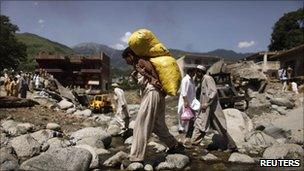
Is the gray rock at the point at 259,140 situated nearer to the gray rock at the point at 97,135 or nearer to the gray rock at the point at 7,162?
the gray rock at the point at 97,135

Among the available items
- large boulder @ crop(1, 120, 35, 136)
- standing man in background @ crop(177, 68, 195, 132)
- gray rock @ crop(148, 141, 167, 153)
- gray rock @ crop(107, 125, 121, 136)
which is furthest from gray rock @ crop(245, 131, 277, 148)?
large boulder @ crop(1, 120, 35, 136)

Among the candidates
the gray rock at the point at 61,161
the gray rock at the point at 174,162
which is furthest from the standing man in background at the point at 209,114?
the gray rock at the point at 61,161

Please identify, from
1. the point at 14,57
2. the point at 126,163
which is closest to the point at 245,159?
the point at 126,163

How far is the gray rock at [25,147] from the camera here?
826 cm

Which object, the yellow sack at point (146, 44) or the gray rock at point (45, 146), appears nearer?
the yellow sack at point (146, 44)

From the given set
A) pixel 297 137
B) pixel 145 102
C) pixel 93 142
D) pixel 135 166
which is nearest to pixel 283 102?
pixel 297 137

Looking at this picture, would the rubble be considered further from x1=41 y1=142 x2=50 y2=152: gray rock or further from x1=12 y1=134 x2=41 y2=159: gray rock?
x1=12 y1=134 x2=41 y2=159: gray rock

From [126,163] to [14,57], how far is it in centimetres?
5046

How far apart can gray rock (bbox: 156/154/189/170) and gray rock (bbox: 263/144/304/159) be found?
169 cm

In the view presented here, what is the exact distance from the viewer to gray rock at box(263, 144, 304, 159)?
7930mm

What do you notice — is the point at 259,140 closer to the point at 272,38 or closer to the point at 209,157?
the point at 209,157

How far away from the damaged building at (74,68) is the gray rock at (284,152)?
3631 centimetres

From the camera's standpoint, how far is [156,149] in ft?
29.5

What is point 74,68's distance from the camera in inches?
1750
